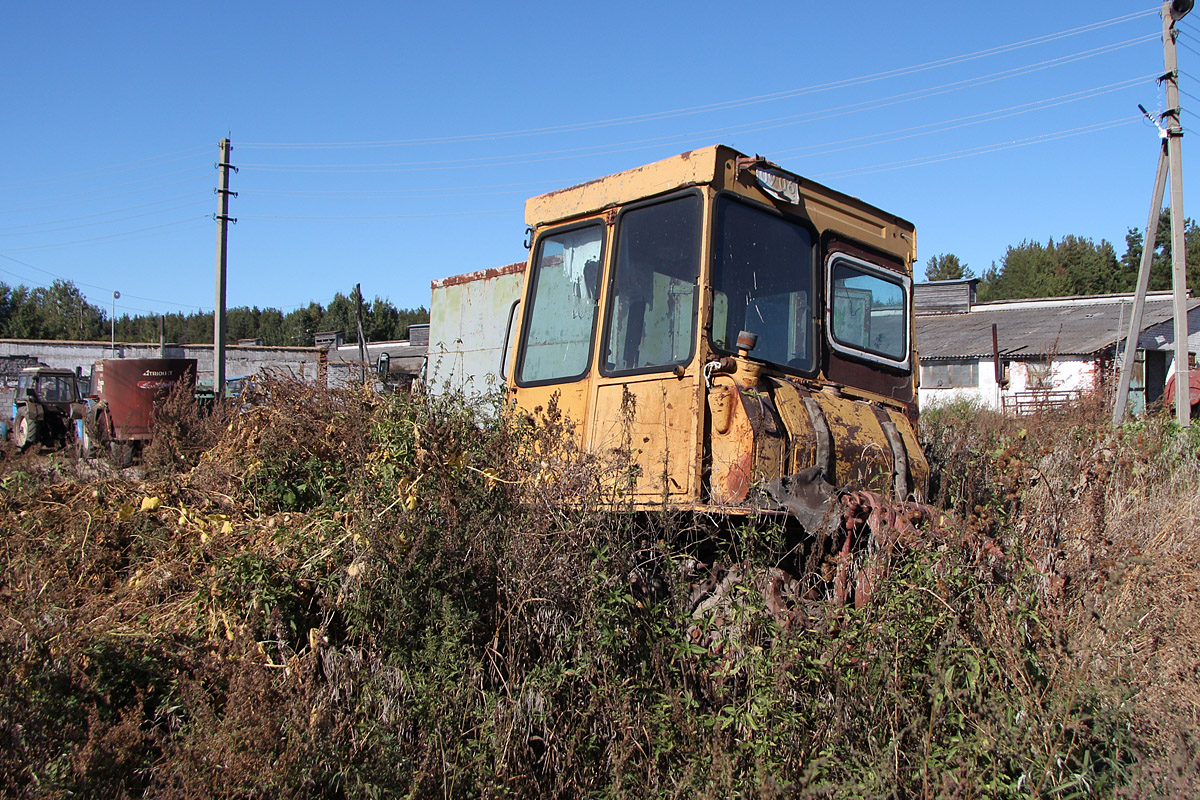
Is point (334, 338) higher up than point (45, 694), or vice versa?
point (334, 338)

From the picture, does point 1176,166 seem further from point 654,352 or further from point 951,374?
point 951,374

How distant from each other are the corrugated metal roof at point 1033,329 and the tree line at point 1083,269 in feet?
80.9

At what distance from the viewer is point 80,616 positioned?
373 cm

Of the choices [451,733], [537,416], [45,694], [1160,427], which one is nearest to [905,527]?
[451,733]

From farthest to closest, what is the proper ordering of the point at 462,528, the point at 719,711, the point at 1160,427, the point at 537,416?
1. the point at 1160,427
2. the point at 537,416
3. the point at 462,528
4. the point at 719,711

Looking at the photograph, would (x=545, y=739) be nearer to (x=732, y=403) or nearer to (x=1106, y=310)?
(x=732, y=403)

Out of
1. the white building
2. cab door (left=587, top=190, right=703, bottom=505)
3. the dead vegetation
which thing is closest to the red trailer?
the dead vegetation

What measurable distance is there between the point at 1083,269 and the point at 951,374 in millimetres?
41009

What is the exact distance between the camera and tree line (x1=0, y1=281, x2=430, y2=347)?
65.6 meters

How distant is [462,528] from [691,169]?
7.38 ft

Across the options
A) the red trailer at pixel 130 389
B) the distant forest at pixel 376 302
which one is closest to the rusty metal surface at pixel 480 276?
the red trailer at pixel 130 389

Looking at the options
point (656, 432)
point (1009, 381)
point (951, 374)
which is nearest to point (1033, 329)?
point (951, 374)

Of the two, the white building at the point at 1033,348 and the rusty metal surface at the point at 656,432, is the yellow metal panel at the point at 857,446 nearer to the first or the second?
the rusty metal surface at the point at 656,432

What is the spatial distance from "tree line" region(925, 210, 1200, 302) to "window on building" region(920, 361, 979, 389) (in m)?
31.2
